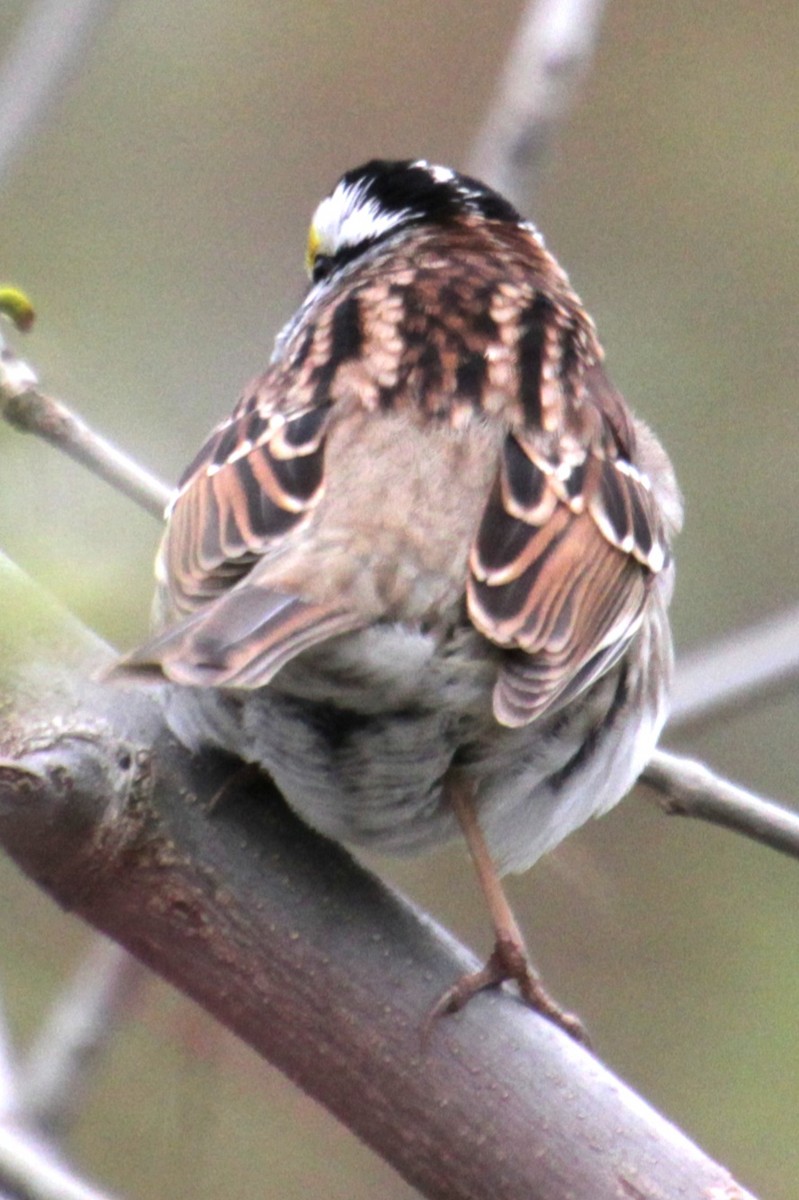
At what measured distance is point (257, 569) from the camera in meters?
2.34

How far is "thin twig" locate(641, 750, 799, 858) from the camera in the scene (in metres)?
2.42

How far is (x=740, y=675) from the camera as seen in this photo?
2.84 m

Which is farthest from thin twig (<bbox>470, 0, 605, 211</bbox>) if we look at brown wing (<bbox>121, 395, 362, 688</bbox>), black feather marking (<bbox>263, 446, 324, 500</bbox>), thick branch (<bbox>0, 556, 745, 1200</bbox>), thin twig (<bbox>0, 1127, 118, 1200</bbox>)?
thin twig (<bbox>0, 1127, 118, 1200</bbox>)

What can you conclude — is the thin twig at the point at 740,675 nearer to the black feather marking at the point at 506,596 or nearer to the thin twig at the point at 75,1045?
the black feather marking at the point at 506,596

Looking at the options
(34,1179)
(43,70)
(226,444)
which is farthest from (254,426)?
(34,1179)

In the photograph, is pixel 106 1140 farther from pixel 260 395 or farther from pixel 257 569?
pixel 257 569

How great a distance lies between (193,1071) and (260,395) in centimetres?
98

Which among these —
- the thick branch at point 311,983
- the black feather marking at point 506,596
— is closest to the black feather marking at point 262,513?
the black feather marking at point 506,596

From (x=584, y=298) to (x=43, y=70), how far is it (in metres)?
3.05

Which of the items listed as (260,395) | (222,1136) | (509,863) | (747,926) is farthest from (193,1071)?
(747,926)

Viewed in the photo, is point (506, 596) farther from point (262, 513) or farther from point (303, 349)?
point (303, 349)

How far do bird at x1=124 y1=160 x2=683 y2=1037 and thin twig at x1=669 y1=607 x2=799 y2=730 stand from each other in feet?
0.35

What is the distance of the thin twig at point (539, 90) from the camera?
3.01 metres

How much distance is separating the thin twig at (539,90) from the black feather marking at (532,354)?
0.65ft
